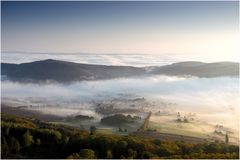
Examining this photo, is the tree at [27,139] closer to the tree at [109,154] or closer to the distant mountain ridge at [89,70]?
the tree at [109,154]

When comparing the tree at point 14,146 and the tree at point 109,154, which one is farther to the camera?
the tree at point 14,146

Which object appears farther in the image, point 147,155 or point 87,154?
point 147,155

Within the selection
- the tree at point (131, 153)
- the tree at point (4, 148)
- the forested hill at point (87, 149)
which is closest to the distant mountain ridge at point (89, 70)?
the forested hill at point (87, 149)

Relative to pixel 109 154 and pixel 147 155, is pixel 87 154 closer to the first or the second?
pixel 109 154

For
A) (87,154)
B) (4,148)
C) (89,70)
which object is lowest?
(87,154)

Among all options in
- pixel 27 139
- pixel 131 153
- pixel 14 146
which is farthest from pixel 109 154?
pixel 27 139

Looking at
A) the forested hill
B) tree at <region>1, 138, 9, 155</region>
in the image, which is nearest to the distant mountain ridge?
the forested hill

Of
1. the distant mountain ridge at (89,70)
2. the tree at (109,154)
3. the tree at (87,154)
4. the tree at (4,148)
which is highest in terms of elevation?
the distant mountain ridge at (89,70)

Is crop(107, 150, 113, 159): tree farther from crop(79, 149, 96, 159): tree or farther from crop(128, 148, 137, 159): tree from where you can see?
crop(128, 148, 137, 159): tree

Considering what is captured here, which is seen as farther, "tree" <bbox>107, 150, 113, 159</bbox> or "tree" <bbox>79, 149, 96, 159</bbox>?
"tree" <bbox>107, 150, 113, 159</bbox>
